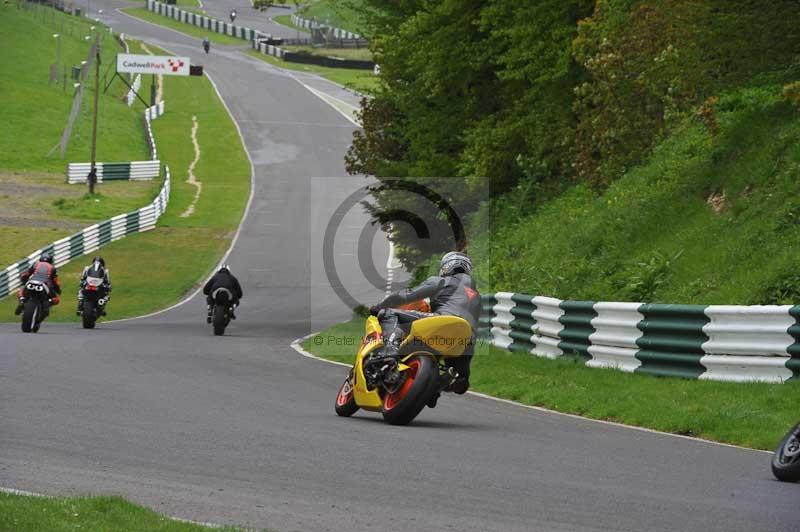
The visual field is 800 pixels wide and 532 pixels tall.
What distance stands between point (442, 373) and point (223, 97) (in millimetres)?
83390

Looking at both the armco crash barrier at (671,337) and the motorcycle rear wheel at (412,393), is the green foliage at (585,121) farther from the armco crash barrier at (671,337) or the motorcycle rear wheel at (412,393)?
the motorcycle rear wheel at (412,393)

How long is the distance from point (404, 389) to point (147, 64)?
78.1 metres

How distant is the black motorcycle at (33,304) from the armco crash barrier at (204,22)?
100788mm

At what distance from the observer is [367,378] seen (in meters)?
12.0

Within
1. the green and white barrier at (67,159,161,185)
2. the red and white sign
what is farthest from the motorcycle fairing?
the red and white sign

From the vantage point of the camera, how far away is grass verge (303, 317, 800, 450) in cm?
1170

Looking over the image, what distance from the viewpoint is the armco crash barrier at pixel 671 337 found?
12.9 metres

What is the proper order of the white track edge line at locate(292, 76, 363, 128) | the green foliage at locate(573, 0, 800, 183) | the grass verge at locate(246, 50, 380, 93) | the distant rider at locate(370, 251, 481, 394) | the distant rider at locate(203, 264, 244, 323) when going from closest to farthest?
the distant rider at locate(370, 251, 481, 394), the green foliage at locate(573, 0, 800, 183), the distant rider at locate(203, 264, 244, 323), the white track edge line at locate(292, 76, 363, 128), the grass verge at locate(246, 50, 380, 93)

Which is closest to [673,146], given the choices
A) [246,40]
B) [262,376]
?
[262,376]

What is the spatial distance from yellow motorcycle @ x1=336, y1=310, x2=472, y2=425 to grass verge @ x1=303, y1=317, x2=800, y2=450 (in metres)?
2.16

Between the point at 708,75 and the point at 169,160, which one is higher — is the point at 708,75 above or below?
above

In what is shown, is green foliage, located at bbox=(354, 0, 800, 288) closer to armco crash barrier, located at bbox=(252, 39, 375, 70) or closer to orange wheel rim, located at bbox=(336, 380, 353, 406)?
orange wheel rim, located at bbox=(336, 380, 353, 406)

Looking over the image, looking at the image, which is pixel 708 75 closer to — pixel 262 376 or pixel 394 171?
pixel 262 376

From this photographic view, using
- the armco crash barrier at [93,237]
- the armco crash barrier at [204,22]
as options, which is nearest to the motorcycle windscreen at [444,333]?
the armco crash barrier at [93,237]
